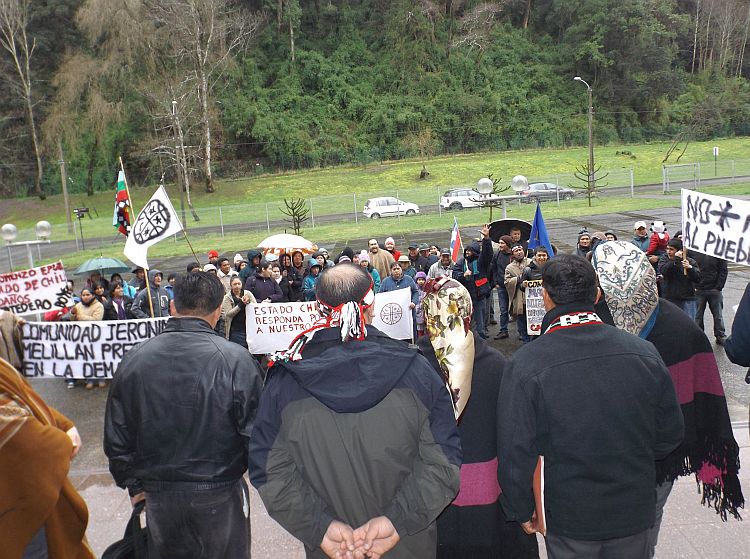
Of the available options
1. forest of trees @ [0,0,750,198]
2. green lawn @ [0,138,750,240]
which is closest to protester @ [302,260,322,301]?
green lawn @ [0,138,750,240]

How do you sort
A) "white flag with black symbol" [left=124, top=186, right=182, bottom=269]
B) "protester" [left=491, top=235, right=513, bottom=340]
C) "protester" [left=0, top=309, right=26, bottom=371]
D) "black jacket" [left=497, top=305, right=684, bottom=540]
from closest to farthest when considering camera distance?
1. "black jacket" [left=497, top=305, right=684, bottom=540]
2. "protester" [left=0, top=309, right=26, bottom=371]
3. "white flag with black symbol" [left=124, top=186, right=182, bottom=269]
4. "protester" [left=491, top=235, right=513, bottom=340]

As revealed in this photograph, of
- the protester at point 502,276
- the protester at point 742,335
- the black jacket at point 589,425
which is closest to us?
the black jacket at point 589,425

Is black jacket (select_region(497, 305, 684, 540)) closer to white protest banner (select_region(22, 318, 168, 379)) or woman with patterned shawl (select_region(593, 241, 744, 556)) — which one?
woman with patterned shawl (select_region(593, 241, 744, 556))

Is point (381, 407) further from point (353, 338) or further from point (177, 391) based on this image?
point (177, 391)

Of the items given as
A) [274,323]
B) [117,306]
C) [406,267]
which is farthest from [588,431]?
[117,306]

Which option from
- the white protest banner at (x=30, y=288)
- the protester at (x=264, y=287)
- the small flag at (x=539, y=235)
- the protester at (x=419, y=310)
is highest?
the small flag at (x=539, y=235)

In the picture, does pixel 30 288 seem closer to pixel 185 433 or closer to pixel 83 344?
pixel 83 344

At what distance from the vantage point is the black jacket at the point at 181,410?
2818mm

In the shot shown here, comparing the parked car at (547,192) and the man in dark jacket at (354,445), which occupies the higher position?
the man in dark jacket at (354,445)

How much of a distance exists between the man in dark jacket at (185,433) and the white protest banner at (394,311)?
575cm

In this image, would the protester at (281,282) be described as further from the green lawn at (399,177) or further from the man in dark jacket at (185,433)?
the green lawn at (399,177)

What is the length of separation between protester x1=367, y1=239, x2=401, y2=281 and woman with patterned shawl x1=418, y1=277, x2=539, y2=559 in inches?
324

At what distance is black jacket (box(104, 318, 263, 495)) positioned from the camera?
2818 mm

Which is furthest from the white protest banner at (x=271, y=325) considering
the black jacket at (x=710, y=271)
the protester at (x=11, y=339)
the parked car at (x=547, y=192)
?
the parked car at (x=547, y=192)
